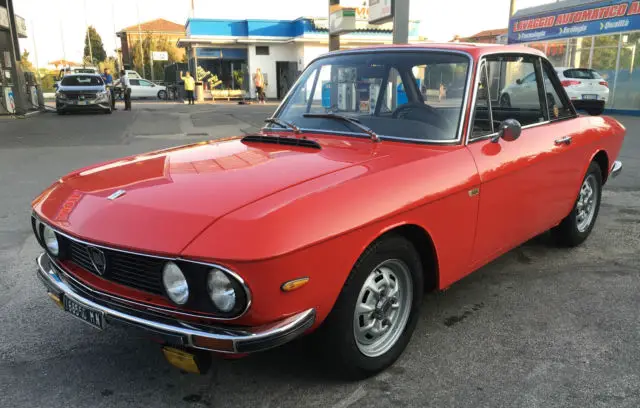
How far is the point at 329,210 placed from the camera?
227 cm

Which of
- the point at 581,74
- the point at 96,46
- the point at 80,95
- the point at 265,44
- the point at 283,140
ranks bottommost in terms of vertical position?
the point at 80,95

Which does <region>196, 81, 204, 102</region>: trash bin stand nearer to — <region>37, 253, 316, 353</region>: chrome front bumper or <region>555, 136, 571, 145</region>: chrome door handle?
<region>555, 136, 571, 145</region>: chrome door handle

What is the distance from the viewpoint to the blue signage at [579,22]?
1808cm

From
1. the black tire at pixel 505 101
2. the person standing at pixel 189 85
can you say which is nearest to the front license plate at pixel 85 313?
the black tire at pixel 505 101

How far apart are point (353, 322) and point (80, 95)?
20.8 meters

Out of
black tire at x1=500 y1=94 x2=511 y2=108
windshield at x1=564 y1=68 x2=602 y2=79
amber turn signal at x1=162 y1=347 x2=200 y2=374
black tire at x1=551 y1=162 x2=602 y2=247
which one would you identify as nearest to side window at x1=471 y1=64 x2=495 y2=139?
black tire at x1=500 y1=94 x2=511 y2=108

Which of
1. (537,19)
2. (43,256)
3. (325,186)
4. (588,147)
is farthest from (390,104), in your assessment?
(537,19)

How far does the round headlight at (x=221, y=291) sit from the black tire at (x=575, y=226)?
3.50 m

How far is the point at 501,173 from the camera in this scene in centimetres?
325

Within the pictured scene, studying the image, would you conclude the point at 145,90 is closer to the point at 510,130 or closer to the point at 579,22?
the point at 579,22

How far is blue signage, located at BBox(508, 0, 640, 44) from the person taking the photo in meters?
18.1

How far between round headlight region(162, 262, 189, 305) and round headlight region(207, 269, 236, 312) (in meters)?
0.12

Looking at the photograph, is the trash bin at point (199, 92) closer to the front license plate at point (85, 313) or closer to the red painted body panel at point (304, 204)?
the red painted body panel at point (304, 204)

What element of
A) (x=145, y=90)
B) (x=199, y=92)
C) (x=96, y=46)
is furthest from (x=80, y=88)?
(x=96, y=46)
